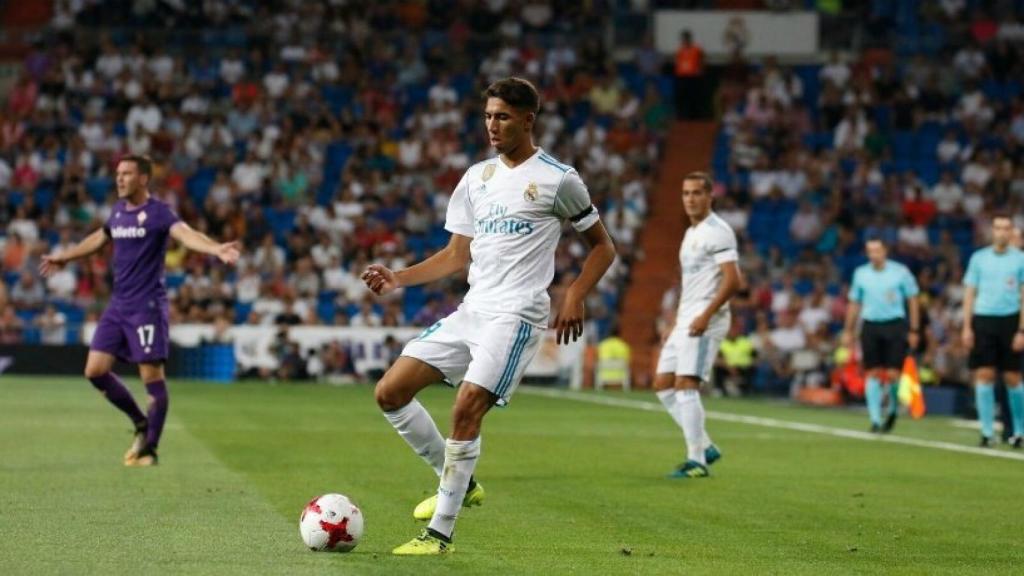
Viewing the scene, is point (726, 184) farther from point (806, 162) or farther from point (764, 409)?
point (764, 409)

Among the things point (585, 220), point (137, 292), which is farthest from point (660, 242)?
point (585, 220)

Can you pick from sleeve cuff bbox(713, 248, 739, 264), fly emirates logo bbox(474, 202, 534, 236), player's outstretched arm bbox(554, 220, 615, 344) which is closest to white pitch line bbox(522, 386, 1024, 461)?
sleeve cuff bbox(713, 248, 739, 264)

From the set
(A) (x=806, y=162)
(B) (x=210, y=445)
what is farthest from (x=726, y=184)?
(B) (x=210, y=445)

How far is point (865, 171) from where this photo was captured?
3747cm

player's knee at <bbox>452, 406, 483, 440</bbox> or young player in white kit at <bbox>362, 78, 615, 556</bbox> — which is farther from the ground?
young player in white kit at <bbox>362, 78, 615, 556</bbox>

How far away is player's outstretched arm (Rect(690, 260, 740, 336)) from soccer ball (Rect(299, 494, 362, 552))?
19.0 feet

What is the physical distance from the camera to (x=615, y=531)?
34.4ft

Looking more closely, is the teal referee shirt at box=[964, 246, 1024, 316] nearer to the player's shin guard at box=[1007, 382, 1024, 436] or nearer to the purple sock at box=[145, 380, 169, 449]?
the player's shin guard at box=[1007, 382, 1024, 436]

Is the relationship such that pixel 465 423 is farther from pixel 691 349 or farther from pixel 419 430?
pixel 691 349

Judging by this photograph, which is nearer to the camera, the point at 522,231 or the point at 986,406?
the point at 522,231

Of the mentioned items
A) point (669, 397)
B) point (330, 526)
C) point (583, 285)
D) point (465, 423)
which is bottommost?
point (330, 526)

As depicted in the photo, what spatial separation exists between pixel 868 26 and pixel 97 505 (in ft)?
109

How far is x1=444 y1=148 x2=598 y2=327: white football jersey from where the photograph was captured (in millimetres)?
9445

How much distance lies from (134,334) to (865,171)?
83.0 feet
